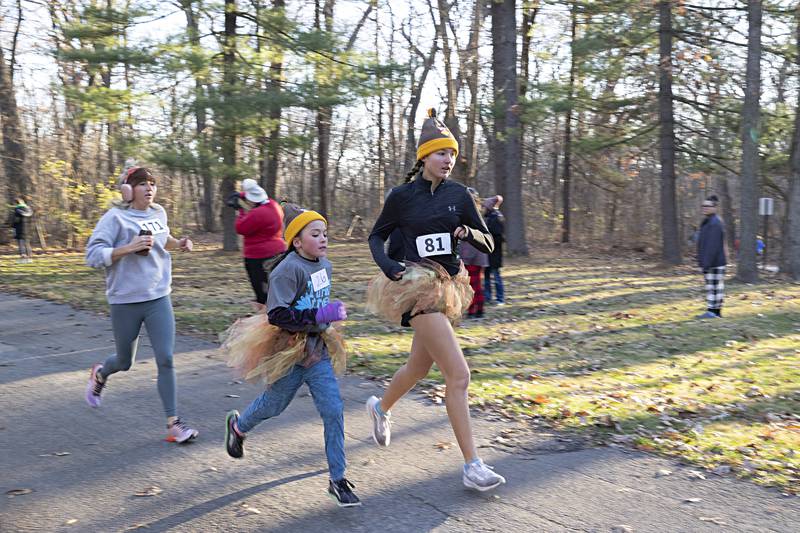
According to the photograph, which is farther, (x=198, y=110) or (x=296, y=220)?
(x=198, y=110)

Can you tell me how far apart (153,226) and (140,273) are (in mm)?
385

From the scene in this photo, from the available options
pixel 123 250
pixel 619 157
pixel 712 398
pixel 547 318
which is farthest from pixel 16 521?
pixel 619 157

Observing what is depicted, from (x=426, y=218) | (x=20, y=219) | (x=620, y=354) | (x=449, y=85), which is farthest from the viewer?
(x=449, y=85)

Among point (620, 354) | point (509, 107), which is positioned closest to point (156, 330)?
point (620, 354)

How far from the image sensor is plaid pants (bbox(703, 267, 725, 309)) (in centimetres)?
1216

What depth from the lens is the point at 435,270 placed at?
4.67m

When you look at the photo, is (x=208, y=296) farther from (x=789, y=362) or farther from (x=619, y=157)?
(x=619, y=157)

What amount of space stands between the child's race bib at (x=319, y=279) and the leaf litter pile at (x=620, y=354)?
2.49m

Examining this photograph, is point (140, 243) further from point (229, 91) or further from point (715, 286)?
A: point (229, 91)

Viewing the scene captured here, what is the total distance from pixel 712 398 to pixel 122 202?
568 cm

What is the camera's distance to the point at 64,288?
15742 millimetres

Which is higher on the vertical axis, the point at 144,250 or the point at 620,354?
the point at 144,250

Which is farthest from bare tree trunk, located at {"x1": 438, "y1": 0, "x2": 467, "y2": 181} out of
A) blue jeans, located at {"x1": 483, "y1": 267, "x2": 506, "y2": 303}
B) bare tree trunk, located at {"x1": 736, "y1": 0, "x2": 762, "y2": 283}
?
blue jeans, located at {"x1": 483, "y1": 267, "x2": 506, "y2": 303}

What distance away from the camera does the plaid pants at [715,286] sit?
12.2 m
